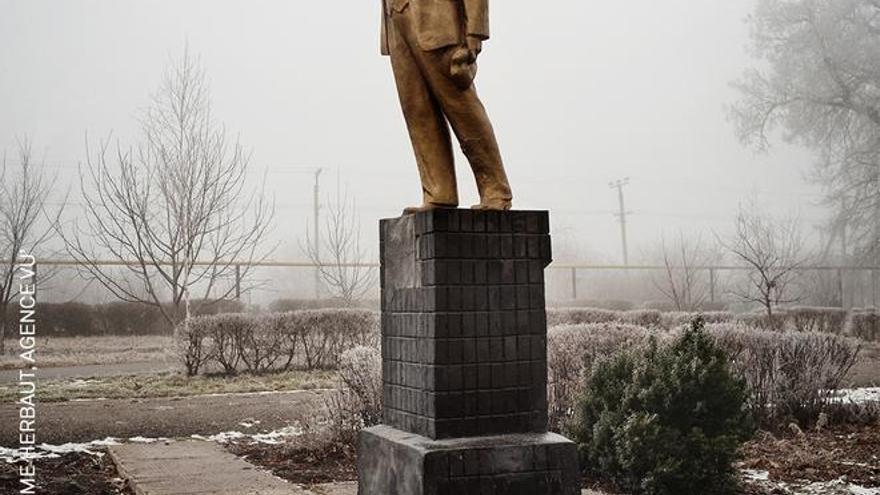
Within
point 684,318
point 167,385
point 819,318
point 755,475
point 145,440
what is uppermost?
point 684,318

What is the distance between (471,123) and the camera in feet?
13.0

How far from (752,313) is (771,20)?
806cm

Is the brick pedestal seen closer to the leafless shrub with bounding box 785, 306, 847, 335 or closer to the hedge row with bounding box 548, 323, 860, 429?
the hedge row with bounding box 548, 323, 860, 429

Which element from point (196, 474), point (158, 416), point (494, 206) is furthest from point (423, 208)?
point (158, 416)

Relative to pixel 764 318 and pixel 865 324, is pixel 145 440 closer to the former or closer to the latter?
pixel 764 318

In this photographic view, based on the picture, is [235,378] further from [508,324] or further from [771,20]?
[771,20]

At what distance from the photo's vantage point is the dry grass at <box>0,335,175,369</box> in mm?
14578

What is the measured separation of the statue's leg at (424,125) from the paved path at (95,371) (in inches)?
417

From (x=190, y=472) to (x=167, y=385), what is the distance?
6.87 meters

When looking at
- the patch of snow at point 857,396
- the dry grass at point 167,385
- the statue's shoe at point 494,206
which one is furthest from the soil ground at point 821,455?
the dry grass at point 167,385

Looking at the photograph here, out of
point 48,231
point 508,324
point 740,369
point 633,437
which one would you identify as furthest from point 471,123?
point 48,231

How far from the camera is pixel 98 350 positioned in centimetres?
1552

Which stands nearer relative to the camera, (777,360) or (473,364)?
(473,364)

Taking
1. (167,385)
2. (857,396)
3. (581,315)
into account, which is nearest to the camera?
(857,396)
